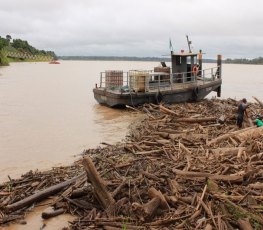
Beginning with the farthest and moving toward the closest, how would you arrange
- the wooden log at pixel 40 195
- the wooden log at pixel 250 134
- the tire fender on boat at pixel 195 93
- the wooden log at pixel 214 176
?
the tire fender on boat at pixel 195 93 → the wooden log at pixel 250 134 → the wooden log at pixel 214 176 → the wooden log at pixel 40 195

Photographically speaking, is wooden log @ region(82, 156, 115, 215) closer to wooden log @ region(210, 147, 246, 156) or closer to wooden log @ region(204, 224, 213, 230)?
wooden log @ region(204, 224, 213, 230)

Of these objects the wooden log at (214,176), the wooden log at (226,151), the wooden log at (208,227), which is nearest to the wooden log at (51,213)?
the wooden log at (214,176)

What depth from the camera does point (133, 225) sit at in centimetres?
645

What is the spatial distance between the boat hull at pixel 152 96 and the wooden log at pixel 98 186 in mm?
14776

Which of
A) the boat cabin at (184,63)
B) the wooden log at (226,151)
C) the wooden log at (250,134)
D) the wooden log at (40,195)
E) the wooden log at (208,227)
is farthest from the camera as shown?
the boat cabin at (184,63)

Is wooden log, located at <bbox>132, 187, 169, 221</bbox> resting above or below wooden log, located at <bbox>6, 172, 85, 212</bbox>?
above

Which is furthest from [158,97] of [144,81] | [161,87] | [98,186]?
[98,186]

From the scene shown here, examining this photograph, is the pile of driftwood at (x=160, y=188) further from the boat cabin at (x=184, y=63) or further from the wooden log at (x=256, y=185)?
the boat cabin at (x=184, y=63)

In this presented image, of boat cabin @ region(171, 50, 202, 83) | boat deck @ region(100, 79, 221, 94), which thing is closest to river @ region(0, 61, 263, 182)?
boat deck @ region(100, 79, 221, 94)

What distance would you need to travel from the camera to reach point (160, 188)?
779 centimetres

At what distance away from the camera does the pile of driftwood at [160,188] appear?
659 centimetres

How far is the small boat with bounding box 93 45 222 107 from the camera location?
22172 millimetres

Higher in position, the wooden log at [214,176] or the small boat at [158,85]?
the small boat at [158,85]

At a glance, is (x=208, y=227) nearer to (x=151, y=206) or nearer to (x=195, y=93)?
(x=151, y=206)
